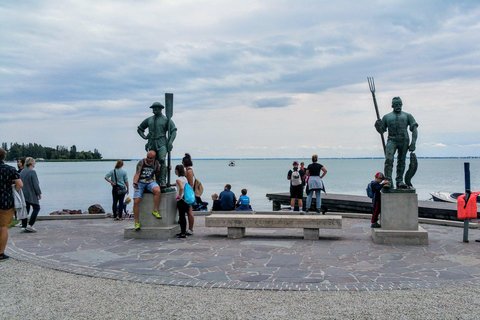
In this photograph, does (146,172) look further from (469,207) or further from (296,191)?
(469,207)

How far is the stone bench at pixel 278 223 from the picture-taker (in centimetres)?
911

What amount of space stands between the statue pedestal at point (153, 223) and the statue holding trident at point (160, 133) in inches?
17.7

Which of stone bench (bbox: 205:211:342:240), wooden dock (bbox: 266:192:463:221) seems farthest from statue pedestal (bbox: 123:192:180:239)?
wooden dock (bbox: 266:192:463:221)

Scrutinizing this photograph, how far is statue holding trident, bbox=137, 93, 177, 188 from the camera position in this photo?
10.0m

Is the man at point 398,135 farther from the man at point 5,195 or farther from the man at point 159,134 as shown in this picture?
the man at point 5,195

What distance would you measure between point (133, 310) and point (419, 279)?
12.4 ft

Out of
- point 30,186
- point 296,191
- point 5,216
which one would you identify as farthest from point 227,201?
point 5,216

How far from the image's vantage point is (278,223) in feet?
30.1

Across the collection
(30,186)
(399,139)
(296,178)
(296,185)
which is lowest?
(296,185)

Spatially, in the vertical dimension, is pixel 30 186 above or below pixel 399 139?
below

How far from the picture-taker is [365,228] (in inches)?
436

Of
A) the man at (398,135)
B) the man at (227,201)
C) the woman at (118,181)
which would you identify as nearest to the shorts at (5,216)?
the woman at (118,181)

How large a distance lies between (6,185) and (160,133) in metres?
3.65

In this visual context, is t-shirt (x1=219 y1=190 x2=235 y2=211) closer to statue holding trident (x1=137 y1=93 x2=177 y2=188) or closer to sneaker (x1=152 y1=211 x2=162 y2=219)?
statue holding trident (x1=137 y1=93 x2=177 y2=188)
